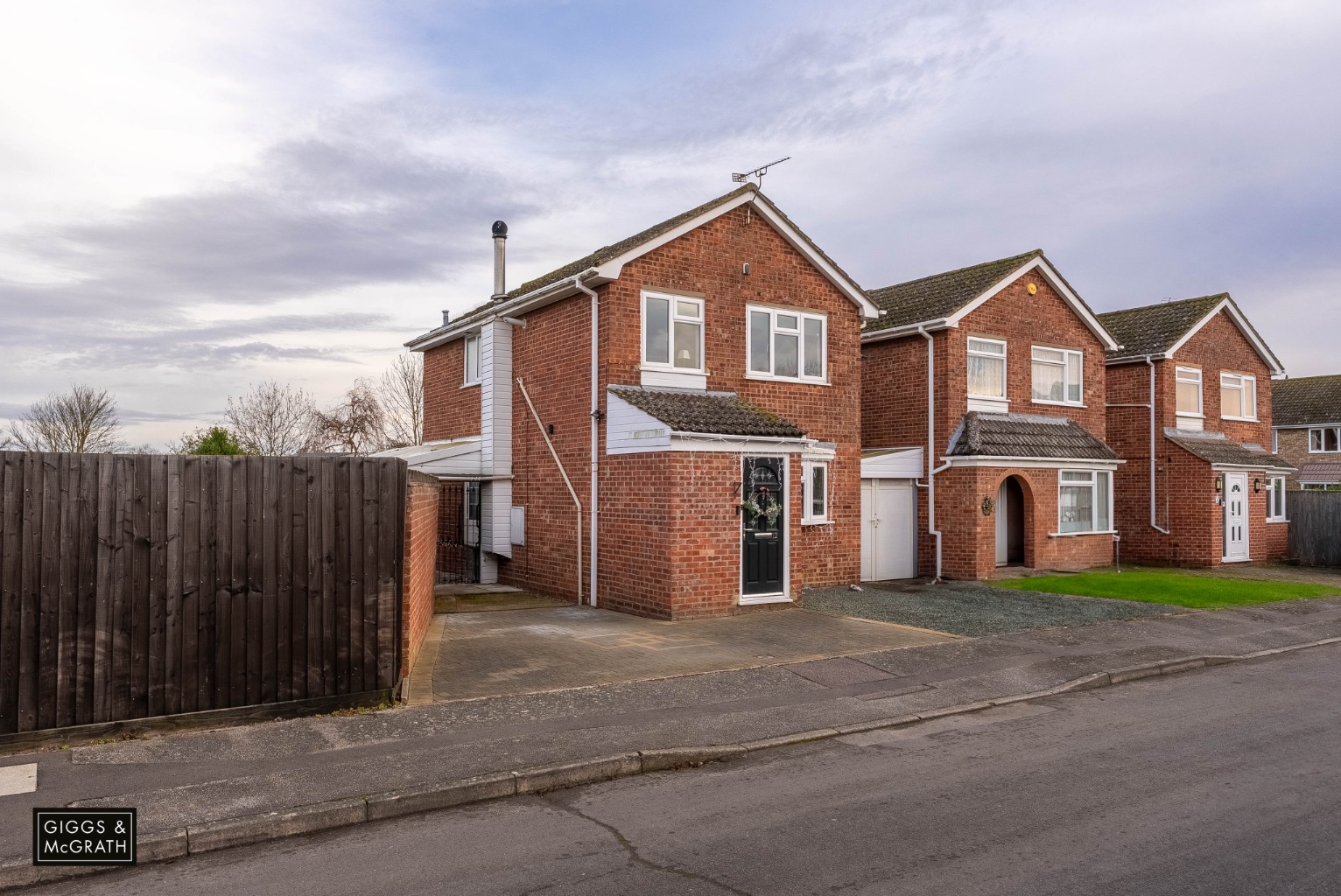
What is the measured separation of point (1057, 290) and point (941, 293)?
2.86 m

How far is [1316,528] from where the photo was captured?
2483 centimetres

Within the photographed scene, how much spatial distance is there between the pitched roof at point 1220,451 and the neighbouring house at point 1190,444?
31 millimetres

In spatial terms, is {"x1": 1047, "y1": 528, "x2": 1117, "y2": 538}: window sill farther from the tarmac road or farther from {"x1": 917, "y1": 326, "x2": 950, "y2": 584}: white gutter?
the tarmac road

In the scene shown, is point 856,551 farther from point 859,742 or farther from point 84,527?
point 84,527

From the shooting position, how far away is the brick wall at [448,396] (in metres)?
19.5

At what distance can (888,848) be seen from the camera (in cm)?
541

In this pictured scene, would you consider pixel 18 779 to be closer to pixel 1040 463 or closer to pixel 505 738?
pixel 505 738

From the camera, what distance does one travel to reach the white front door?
77.1 ft

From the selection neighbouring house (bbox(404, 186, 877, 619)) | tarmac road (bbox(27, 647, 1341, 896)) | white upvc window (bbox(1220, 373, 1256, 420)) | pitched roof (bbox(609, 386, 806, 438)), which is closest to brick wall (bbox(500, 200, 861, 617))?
neighbouring house (bbox(404, 186, 877, 619))

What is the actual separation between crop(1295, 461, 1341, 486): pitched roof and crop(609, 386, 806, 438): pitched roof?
114 ft

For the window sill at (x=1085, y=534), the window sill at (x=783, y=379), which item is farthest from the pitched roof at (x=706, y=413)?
the window sill at (x=1085, y=534)

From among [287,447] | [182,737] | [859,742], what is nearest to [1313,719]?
[859,742]

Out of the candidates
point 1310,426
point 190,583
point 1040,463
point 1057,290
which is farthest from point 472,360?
point 1310,426

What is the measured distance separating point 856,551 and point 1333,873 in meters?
13.0
